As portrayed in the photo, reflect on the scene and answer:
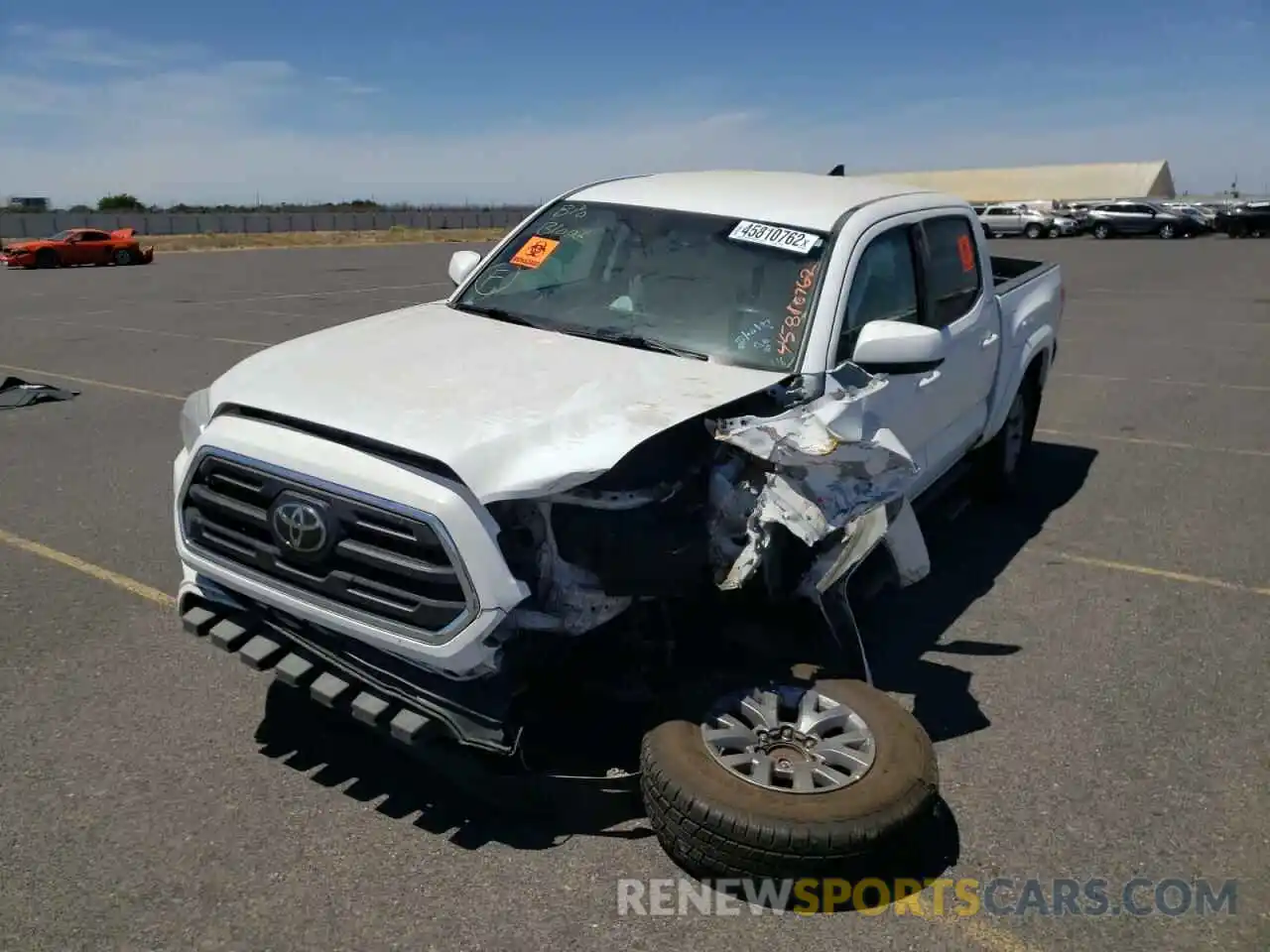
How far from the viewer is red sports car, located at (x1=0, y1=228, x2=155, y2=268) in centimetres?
2941

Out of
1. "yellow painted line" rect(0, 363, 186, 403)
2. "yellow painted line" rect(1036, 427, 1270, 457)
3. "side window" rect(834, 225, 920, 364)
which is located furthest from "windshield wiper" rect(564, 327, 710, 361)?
"yellow painted line" rect(0, 363, 186, 403)

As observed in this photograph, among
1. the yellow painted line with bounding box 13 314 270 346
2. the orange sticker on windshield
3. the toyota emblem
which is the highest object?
the orange sticker on windshield

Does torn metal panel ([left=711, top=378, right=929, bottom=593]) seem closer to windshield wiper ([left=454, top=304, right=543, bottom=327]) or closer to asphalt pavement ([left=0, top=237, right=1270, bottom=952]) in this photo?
asphalt pavement ([left=0, top=237, right=1270, bottom=952])

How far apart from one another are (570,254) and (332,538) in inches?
86.4

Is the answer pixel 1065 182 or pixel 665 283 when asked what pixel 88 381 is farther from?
pixel 1065 182

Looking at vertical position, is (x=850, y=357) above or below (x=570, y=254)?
below

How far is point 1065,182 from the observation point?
255ft

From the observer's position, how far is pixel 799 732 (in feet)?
11.1

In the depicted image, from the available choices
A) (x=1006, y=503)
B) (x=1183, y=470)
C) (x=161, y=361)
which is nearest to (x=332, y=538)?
(x=1006, y=503)

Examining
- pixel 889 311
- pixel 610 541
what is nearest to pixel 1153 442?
pixel 889 311

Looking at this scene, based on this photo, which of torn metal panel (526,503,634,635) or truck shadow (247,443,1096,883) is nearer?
torn metal panel (526,503,634,635)

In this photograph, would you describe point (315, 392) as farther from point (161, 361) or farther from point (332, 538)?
point (161, 361)

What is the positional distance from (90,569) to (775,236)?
3.75 meters

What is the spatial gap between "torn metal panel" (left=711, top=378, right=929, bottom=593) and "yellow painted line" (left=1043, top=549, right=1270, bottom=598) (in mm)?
2690
